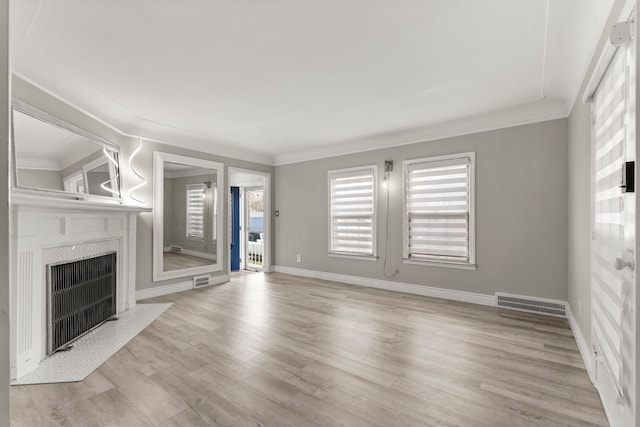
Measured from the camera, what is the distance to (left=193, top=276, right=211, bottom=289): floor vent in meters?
4.96

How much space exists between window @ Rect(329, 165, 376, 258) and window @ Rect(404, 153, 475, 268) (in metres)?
0.66

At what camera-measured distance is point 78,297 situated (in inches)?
118

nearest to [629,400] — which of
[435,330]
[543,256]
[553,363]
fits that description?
[553,363]

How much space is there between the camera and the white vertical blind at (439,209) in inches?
164

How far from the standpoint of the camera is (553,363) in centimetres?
240

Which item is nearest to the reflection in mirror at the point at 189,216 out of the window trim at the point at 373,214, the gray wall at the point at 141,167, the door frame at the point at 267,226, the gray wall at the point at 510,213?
the gray wall at the point at 141,167

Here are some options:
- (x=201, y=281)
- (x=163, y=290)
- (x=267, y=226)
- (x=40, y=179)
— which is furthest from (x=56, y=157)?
(x=267, y=226)

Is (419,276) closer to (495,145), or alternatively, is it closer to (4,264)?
(495,145)

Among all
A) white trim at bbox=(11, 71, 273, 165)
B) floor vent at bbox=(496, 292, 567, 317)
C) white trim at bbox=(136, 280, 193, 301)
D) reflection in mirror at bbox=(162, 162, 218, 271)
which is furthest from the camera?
→ reflection in mirror at bbox=(162, 162, 218, 271)

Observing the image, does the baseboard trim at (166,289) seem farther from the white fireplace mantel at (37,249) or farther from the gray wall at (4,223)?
the gray wall at (4,223)

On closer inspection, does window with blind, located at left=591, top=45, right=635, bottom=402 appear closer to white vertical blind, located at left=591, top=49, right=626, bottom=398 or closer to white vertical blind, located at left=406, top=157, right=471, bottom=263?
white vertical blind, located at left=591, top=49, right=626, bottom=398

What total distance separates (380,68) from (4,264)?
279 centimetres

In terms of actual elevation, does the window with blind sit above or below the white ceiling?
below

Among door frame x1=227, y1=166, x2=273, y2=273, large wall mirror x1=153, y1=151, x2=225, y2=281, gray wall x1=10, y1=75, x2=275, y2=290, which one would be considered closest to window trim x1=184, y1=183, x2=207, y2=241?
large wall mirror x1=153, y1=151, x2=225, y2=281
